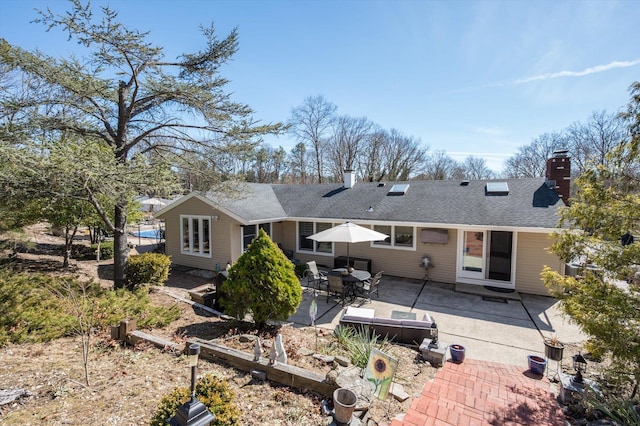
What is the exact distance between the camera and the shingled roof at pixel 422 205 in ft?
34.6

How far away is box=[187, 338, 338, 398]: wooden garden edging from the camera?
154 inches

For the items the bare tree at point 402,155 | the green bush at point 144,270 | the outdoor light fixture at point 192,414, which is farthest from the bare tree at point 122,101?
the bare tree at point 402,155

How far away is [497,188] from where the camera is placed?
488 inches

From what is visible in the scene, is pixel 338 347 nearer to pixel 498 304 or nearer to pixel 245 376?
pixel 245 376

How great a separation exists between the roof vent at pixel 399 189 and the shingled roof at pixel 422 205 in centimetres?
19

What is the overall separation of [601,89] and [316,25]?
1004cm

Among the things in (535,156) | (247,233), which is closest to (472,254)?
(247,233)

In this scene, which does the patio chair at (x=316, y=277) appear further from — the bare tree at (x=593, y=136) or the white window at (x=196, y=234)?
the bare tree at (x=593, y=136)

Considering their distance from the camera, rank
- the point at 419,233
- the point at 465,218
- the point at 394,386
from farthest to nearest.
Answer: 1. the point at 419,233
2. the point at 465,218
3. the point at 394,386

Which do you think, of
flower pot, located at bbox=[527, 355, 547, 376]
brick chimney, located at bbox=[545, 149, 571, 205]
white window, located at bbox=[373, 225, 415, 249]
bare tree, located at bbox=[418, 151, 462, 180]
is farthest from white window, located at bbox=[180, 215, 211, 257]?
bare tree, located at bbox=[418, 151, 462, 180]

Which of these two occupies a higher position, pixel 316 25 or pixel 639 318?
pixel 316 25

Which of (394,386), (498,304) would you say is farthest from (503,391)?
(498,304)

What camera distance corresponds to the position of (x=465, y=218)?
10.9 metres

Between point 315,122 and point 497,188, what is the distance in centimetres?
2974
